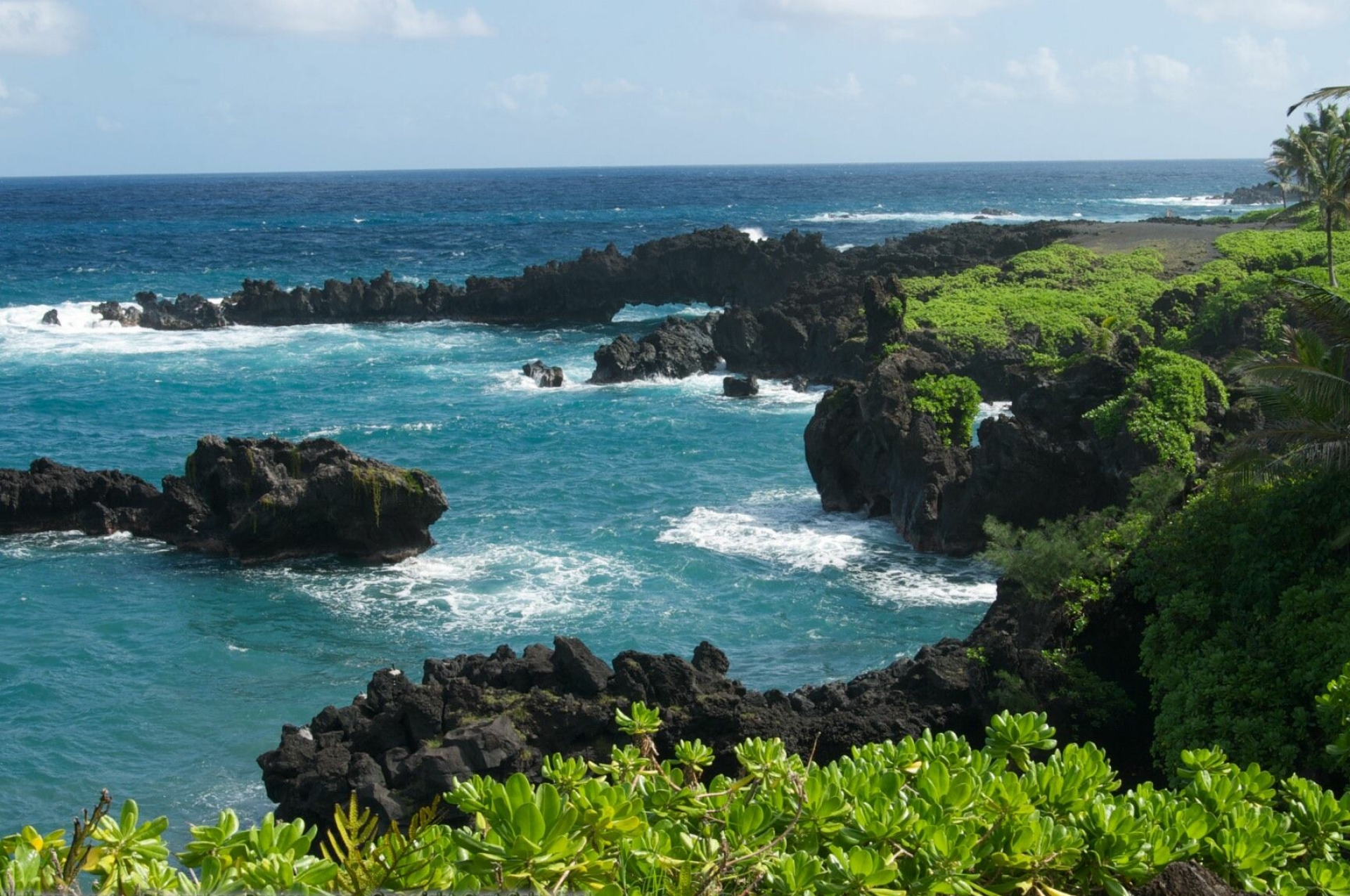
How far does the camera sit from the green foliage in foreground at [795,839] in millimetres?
5188

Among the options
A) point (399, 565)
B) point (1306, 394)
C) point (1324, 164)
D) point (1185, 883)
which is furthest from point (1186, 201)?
point (1185, 883)

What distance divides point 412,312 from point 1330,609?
61.0 m

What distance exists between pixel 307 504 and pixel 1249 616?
2159 centimetres

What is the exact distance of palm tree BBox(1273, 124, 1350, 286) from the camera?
4359 cm

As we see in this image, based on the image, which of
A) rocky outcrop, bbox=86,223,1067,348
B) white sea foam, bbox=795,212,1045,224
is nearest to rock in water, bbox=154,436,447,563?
rocky outcrop, bbox=86,223,1067,348

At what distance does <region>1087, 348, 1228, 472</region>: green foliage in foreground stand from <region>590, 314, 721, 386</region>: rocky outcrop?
28131 millimetres

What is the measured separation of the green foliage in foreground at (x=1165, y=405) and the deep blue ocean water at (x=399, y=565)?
16.6 feet

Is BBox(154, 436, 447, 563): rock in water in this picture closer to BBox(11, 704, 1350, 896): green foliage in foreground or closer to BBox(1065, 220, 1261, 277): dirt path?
BBox(11, 704, 1350, 896): green foliage in foreground

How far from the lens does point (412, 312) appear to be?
Result: 69438 millimetres

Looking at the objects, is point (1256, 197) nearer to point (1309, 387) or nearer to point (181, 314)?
point (181, 314)

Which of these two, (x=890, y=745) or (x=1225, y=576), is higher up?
(x=890, y=745)

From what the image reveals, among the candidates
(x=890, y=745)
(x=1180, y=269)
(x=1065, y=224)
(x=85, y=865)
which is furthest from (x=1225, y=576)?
(x=1065, y=224)

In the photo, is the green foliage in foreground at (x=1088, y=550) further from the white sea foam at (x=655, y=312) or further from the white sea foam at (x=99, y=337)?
the white sea foam at (x=655, y=312)

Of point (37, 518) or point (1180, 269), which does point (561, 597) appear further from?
point (1180, 269)
